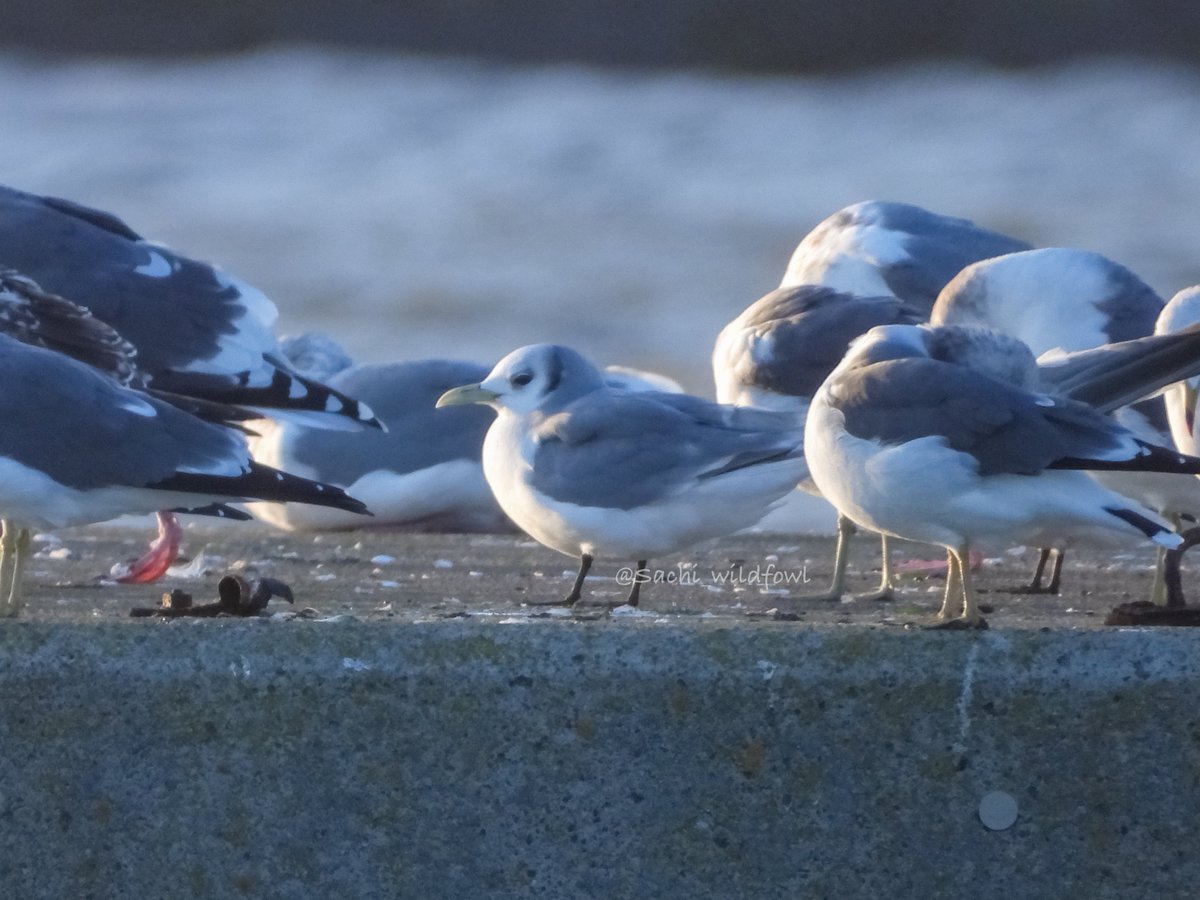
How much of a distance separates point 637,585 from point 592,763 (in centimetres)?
119

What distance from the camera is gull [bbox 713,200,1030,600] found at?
4652mm

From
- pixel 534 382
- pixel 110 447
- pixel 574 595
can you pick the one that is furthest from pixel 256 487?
pixel 534 382

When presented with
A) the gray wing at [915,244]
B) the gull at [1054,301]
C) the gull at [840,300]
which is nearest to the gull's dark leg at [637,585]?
the gull at [840,300]

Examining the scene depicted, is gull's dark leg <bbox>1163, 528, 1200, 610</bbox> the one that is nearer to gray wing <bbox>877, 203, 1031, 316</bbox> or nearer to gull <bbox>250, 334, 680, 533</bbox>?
gray wing <bbox>877, 203, 1031, 316</bbox>

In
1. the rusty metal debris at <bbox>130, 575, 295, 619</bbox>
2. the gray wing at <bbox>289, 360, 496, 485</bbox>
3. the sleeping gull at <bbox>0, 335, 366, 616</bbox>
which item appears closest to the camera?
the rusty metal debris at <bbox>130, 575, 295, 619</bbox>

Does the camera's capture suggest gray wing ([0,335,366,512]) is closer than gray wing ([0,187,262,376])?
Yes

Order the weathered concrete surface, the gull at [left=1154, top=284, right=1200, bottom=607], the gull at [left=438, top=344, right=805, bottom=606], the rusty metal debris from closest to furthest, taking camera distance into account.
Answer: the weathered concrete surface < the rusty metal debris < the gull at [left=438, top=344, right=805, bottom=606] < the gull at [left=1154, top=284, right=1200, bottom=607]

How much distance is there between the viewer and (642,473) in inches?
150

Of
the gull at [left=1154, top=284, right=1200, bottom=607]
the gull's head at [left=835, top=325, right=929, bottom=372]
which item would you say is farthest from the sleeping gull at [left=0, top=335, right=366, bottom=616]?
the gull at [left=1154, top=284, right=1200, bottom=607]

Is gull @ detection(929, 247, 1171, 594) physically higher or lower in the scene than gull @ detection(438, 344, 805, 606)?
higher

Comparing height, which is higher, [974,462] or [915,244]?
[915,244]

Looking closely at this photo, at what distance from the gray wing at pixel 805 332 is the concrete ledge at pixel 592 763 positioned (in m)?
2.16

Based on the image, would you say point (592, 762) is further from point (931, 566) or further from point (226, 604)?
point (931, 566)

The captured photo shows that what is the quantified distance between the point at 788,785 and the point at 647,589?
4.94 feet
